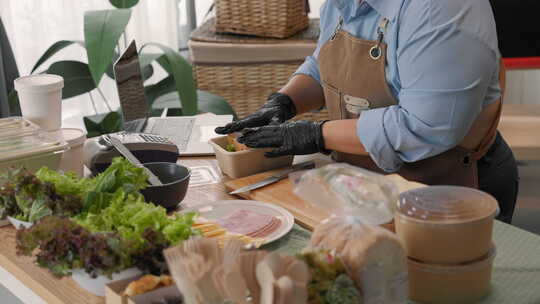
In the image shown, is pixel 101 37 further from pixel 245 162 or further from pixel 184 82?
pixel 245 162

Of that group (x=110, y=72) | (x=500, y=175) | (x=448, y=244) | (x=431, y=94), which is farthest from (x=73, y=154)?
(x=110, y=72)

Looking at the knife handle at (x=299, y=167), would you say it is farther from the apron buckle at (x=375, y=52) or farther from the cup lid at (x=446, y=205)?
the cup lid at (x=446, y=205)

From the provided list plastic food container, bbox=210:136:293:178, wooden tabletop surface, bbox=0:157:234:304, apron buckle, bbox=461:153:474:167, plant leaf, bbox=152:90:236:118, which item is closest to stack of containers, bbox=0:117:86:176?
wooden tabletop surface, bbox=0:157:234:304

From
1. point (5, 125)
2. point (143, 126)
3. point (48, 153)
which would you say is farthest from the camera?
point (143, 126)

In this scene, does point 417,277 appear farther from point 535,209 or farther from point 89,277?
point 535,209

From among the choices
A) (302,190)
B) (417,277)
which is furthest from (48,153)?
(417,277)

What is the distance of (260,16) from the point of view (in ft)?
10.5

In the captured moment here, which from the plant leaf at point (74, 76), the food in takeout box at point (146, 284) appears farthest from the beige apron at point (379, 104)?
the plant leaf at point (74, 76)

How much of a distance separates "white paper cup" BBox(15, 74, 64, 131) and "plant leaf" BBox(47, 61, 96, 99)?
5.15ft

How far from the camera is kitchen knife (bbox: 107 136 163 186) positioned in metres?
1.56

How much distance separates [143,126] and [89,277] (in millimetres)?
953

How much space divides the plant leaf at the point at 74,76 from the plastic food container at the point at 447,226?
2.42m

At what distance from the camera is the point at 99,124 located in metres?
3.31

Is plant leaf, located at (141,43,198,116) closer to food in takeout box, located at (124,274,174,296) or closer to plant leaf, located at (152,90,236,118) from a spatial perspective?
plant leaf, located at (152,90,236,118)
